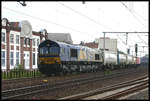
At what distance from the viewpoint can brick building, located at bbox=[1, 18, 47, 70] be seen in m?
41.3

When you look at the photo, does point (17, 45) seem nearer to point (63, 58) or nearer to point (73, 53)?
point (73, 53)

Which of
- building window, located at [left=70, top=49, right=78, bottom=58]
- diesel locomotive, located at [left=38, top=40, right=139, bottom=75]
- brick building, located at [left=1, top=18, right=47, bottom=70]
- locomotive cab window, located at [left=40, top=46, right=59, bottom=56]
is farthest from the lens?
brick building, located at [left=1, top=18, right=47, bottom=70]

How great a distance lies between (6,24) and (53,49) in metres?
18.3

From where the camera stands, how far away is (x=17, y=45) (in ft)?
147

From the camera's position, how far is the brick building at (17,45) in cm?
4128

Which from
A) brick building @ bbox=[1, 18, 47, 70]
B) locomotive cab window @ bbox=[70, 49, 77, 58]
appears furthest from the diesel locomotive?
brick building @ bbox=[1, 18, 47, 70]

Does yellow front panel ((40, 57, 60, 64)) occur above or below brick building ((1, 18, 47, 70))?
below

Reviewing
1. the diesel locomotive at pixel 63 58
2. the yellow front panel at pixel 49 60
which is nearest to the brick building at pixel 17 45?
the diesel locomotive at pixel 63 58

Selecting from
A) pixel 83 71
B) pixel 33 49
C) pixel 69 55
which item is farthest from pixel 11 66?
pixel 69 55

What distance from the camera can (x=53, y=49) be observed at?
86.4 feet

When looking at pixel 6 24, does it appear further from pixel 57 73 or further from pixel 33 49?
pixel 57 73

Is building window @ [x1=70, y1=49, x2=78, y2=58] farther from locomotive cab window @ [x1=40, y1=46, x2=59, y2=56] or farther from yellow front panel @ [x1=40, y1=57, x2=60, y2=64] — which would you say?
yellow front panel @ [x1=40, y1=57, x2=60, y2=64]

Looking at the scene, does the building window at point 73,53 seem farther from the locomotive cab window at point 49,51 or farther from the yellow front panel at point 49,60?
the yellow front panel at point 49,60

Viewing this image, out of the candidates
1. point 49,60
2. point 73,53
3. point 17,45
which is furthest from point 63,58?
point 17,45
